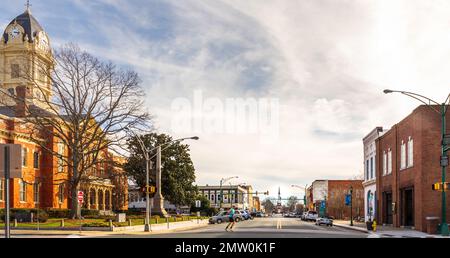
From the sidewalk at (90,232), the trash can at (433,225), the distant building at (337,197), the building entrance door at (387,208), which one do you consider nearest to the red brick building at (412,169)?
the building entrance door at (387,208)

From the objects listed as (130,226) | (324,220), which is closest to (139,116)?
(130,226)

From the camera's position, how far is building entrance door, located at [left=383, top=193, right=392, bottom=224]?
6412 centimetres

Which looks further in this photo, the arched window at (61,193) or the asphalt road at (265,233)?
the arched window at (61,193)

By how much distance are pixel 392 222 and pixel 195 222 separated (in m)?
24.1

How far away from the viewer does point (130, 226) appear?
1784 inches

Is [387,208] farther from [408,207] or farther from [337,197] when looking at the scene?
[337,197]

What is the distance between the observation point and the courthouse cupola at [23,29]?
118 metres

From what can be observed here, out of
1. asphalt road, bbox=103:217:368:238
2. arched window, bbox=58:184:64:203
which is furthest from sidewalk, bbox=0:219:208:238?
arched window, bbox=58:184:64:203

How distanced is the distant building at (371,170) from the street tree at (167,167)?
28.0 meters

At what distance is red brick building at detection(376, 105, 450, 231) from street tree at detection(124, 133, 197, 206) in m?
32.9

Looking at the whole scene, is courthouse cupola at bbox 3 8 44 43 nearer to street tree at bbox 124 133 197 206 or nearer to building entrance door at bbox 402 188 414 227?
street tree at bbox 124 133 197 206

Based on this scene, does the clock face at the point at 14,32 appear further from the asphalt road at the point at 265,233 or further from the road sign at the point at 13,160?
the road sign at the point at 13,160

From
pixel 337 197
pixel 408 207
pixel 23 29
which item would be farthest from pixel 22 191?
pixel 337 197
